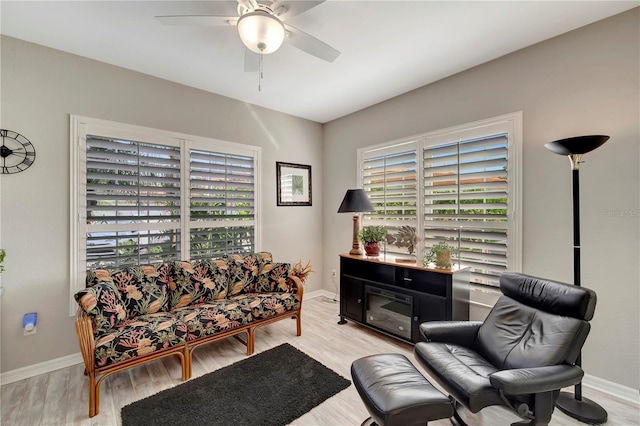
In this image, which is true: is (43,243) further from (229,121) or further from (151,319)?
(229,121)

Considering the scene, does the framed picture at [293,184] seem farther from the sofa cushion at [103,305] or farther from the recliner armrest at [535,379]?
the recliner armrest at [535,379]

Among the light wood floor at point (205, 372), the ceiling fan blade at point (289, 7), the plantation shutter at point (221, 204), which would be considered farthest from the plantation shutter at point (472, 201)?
the plantation shutter at point (221, 204)

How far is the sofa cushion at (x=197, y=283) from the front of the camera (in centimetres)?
282

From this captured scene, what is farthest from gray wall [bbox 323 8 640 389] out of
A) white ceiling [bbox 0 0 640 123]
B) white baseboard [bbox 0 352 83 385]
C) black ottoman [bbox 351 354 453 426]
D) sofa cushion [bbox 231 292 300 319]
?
white baseboard [bbox 0 352 83 385]

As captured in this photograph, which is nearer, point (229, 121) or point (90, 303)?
point (90, 303)

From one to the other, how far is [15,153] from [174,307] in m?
1.92

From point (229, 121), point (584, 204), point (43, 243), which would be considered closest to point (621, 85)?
point (584, 204)

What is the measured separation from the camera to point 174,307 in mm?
2793

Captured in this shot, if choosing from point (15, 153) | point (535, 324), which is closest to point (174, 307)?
point (15, 153)

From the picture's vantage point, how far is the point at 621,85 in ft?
6.81

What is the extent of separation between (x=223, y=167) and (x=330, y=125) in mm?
1942

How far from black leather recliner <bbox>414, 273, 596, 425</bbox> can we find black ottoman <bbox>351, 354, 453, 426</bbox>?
7.5 inches

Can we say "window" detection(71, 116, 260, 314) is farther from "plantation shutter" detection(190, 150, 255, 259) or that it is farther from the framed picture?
the framed picture

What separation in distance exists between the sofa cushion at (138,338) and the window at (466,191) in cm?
262
